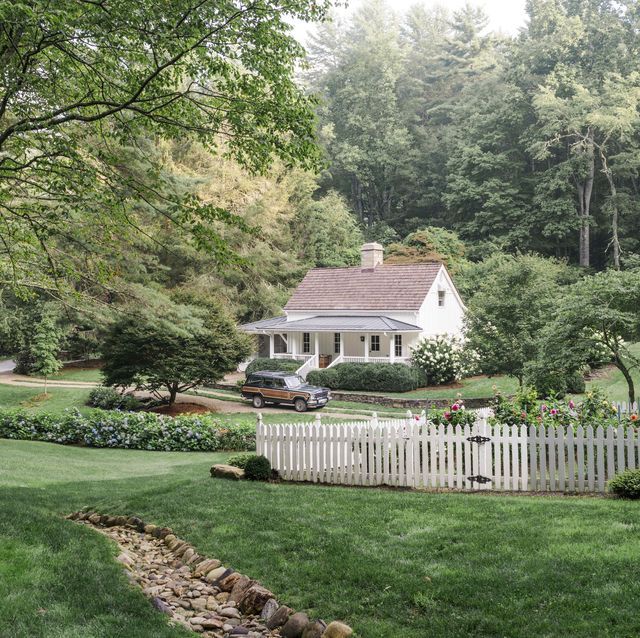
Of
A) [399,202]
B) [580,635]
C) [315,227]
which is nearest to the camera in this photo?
[580,635]

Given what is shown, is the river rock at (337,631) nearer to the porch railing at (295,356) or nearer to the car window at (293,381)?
the car window at (293,381)

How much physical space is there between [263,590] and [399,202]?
61.6 meters

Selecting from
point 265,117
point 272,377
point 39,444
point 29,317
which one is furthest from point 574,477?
point 29,317

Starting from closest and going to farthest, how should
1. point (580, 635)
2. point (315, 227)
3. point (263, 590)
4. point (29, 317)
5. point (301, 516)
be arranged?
point (580, 635), point (263, 590), point (301, 516), point (29, 317), point (315, 227)

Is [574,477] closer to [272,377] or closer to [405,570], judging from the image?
[405,570]

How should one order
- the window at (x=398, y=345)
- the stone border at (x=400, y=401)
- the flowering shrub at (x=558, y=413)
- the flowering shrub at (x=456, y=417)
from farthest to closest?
the window at (x=398, y=345) < the stone border at (x=400, y=401) < the flowering shrub at (x=456, y=417) < the flowering shrub at (x=558, y=413)

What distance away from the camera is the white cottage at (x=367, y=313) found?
34.2 metres

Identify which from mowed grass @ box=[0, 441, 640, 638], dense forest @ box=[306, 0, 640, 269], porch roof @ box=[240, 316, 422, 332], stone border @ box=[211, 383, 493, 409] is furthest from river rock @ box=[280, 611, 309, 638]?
dense forest @ box=[306, 0, 640, 269]

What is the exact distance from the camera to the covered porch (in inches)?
1314

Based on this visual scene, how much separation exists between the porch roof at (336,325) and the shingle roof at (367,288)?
0.92 metres

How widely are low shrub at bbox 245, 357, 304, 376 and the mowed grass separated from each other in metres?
24.2

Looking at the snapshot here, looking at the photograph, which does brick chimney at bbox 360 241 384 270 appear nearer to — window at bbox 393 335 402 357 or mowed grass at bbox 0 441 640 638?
window at bbox 393 335 402 357

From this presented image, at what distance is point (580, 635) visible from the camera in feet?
15.8

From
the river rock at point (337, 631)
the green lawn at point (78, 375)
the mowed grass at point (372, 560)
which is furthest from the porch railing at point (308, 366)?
the river rock at point (337, 631)
